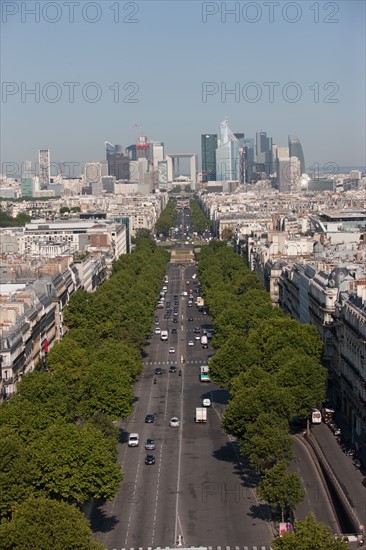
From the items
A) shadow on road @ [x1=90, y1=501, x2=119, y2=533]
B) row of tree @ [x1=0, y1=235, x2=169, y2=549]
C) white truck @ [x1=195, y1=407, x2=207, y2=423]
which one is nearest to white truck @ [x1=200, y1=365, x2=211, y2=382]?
row of tree @ [x1=0, y1=235, x2=169, y2=549]

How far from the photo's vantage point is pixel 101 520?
40938 millimetres

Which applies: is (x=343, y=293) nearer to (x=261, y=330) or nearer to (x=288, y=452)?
(x=261, y=330)

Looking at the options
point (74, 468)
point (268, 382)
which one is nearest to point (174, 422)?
point (268, 382)

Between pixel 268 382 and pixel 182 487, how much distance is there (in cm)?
778

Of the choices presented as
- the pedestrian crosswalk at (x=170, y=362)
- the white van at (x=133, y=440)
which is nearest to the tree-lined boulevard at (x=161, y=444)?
the pedestrian crosswalk at (x=170, y=362)

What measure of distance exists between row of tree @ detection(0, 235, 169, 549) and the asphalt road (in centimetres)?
159

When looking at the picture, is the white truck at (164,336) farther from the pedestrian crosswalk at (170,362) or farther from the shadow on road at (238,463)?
the shadow on road at (238,463)

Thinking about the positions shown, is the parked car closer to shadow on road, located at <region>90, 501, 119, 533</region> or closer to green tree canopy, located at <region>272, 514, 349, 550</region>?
shadow on road, located at <region>90, 501, 119, 533</region>

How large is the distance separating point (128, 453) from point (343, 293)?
59.5 ft

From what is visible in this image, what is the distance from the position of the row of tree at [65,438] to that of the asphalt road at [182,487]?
1.59 meters

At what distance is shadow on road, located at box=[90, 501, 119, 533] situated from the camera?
39938 mm

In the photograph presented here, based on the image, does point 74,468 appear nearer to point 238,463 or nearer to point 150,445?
point 238,463

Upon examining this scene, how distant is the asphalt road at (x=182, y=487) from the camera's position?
38.9m

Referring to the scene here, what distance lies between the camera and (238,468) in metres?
47.6
